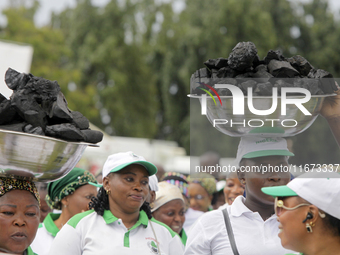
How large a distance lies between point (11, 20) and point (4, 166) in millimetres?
17471

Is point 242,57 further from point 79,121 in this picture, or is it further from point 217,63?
point 79,121

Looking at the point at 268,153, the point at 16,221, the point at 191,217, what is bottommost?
Result: the point at 191,217

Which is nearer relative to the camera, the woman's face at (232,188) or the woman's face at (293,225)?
the woman's face at (293,225)

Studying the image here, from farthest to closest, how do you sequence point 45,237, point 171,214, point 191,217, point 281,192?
point 191,217
point 171,214
point 45,237
point 281,192

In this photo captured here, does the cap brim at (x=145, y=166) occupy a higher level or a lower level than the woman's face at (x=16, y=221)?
higher

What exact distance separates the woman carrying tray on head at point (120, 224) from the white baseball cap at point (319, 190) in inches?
48.8

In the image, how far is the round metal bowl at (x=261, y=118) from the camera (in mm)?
2515

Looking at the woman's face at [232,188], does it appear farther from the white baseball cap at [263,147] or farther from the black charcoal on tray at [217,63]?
the black charcoal on tray at [217,63]

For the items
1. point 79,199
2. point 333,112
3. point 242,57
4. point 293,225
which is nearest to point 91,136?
point 242,57

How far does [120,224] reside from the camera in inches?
127

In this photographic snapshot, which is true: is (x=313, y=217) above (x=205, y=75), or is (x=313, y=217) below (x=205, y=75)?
below

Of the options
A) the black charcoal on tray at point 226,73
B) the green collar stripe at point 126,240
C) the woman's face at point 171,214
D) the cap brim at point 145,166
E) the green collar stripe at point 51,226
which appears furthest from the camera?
the woman's face at point 171,214

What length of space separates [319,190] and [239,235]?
83cm

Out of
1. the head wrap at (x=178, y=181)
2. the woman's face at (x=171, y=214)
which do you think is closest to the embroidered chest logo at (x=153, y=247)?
the woman's face at (x=171, y=214)
